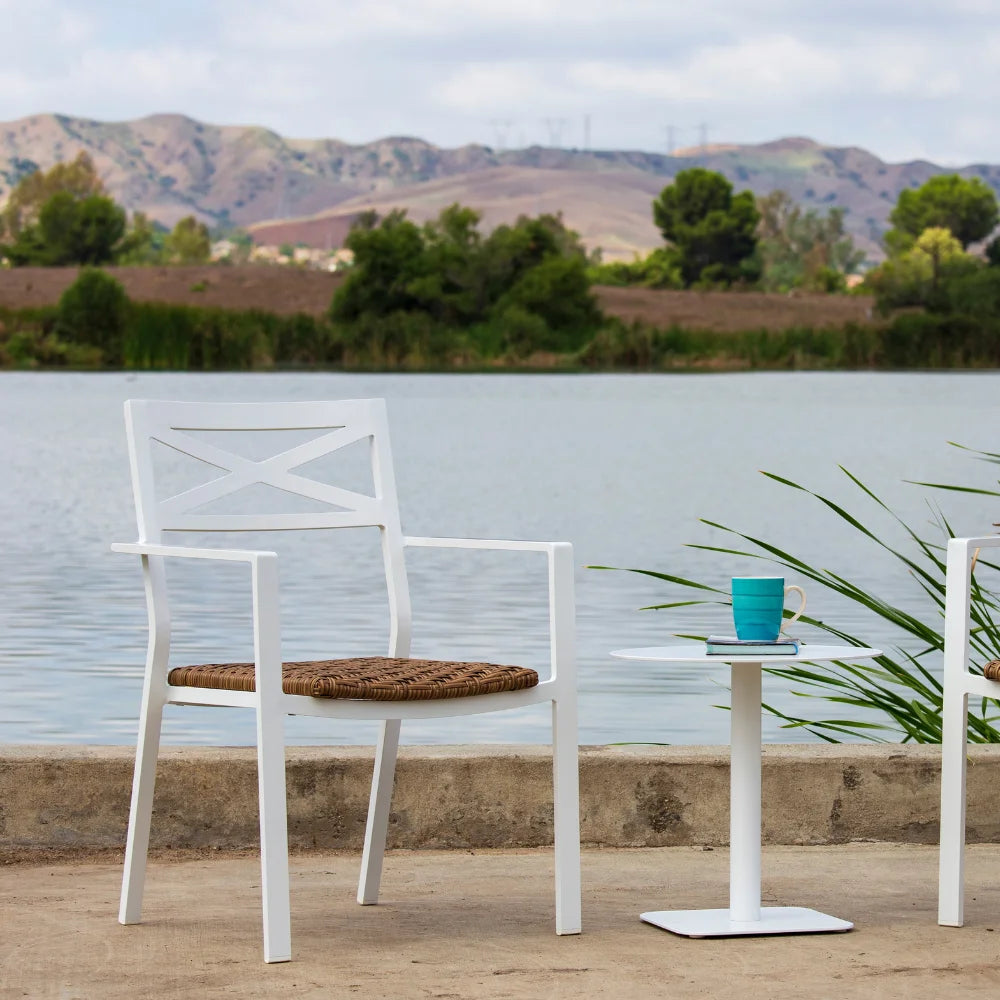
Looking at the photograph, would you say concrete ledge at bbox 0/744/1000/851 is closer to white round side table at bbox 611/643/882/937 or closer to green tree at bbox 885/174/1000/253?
white round side table at bbox 611/643/882/937

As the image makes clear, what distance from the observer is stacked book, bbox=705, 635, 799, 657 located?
2836 millimetres

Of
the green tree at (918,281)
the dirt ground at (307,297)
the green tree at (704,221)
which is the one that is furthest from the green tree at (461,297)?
the green tree at (704,221)

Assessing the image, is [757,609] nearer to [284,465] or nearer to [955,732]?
[955,732]

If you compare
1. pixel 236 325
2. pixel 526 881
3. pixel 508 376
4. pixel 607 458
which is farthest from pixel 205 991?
pixel 508 376

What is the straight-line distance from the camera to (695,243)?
92.9 meters

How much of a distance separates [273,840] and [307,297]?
59723 millimetres

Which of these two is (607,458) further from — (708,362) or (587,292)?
(587,292)

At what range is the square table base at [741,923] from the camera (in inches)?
116

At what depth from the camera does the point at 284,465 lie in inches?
133

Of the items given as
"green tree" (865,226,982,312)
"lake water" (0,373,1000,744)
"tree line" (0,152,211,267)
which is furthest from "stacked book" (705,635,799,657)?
"tree line" (0,152,211,267)

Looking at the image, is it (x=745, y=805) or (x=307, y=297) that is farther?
(x=307, y=297)

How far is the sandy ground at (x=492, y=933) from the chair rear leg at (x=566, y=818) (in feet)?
0.14

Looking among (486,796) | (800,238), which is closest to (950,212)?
(800,238)

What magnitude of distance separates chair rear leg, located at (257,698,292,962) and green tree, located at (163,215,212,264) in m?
110
